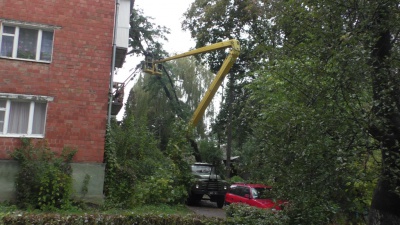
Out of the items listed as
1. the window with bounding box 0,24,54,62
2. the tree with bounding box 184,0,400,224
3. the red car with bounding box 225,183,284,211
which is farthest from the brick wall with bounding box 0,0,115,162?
the tree with bounding box 184,0,400,224

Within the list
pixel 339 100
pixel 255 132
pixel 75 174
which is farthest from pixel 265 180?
pixel 75 174

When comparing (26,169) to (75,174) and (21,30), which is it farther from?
(21,30)

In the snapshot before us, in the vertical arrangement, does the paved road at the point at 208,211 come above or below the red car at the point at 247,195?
below

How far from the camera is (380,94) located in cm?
620

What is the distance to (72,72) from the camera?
1520 cm

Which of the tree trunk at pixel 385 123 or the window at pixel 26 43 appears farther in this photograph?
the window at pixel 26 43

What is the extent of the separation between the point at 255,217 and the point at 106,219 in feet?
10.4

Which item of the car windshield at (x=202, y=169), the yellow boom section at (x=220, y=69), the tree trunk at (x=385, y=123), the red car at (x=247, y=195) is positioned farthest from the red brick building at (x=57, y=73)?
the tree trunk at (x=385, y=123)

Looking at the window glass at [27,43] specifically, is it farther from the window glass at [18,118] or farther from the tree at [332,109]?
the tree at [332,109]

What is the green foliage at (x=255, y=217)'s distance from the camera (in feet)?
27.2

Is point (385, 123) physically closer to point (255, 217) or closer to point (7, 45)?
point (255, 217)

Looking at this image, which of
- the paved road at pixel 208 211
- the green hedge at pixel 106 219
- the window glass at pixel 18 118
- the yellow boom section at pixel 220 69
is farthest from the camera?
the yellow boom section at pixel 220 69

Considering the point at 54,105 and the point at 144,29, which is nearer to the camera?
the point at 54,105

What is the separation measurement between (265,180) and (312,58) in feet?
7.70
